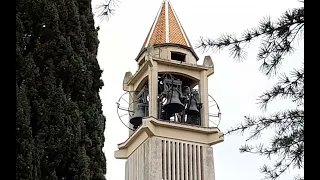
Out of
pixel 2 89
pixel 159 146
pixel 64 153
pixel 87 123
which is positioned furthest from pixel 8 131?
pixel 159 146

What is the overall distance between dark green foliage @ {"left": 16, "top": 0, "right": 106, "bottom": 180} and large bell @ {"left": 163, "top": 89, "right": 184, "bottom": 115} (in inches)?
583

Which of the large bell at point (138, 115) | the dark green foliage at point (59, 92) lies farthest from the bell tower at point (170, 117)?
the dark green foliage at point (59, 92)

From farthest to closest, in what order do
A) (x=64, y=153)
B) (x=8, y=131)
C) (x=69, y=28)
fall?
1. (x=69, y=28)
2. (x=64, y=153)
3. (x=8, y=131)

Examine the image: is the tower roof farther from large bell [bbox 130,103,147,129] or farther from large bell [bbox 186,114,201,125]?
large bell [bbox 186,114,201,125]

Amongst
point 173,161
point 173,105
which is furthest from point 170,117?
point 173,161

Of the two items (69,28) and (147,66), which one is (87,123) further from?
(147,66)

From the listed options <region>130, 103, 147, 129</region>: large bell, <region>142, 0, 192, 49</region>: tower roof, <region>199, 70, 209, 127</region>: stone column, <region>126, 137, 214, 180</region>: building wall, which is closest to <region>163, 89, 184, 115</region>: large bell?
<region>130, 103, 147, 129</region>: large bell

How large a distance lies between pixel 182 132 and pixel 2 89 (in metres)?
24.6

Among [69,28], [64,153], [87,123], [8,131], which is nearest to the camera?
[8,131]

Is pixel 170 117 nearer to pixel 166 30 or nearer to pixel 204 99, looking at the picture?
pixel 204 99

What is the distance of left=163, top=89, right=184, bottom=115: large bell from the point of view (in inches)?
939

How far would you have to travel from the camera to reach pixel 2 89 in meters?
1.11

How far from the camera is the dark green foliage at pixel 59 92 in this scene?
7230 mm

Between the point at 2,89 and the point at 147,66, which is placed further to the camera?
the point at 147,66
